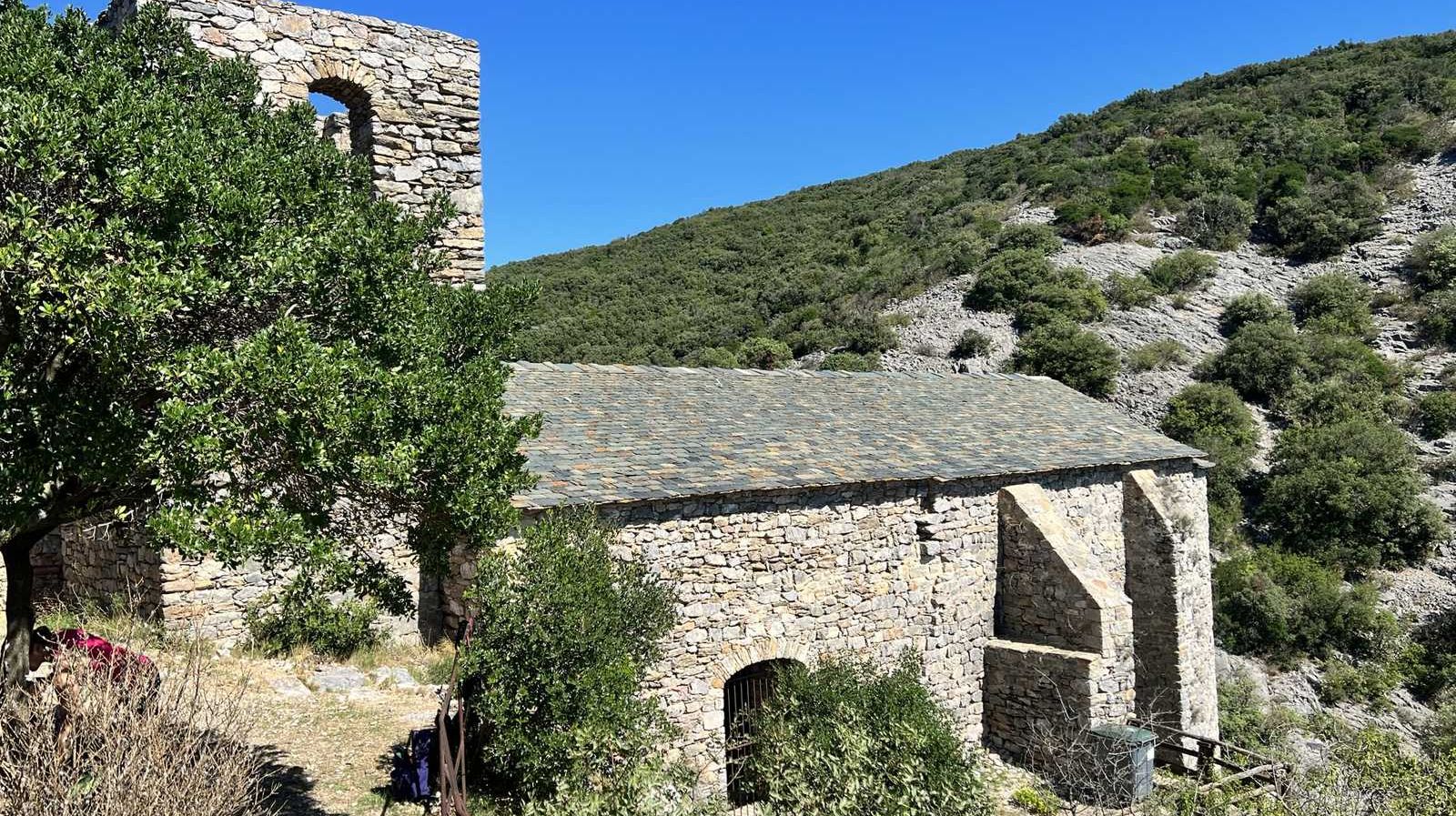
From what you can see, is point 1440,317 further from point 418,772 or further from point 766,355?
point 418,772

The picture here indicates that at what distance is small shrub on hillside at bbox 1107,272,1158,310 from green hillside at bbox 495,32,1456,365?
3872 millimetres

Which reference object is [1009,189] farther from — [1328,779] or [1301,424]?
[1328,779]

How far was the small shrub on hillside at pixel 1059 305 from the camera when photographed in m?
28.7

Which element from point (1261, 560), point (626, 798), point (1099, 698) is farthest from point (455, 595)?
point (1261, 560)

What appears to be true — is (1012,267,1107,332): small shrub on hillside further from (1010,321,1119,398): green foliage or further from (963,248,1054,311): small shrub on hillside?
(1010,321,1119,398): green foliage

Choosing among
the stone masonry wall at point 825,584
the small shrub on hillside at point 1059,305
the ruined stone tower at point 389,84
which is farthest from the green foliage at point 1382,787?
the small shrub on hillside at point 1059,305

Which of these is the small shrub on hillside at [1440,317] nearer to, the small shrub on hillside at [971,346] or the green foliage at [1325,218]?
the green foliage at [1325,218]

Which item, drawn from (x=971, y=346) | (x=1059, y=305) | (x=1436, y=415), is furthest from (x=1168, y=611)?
(x=1059, y=305)

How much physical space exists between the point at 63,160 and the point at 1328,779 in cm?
991

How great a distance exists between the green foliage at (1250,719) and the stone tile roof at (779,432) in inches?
175

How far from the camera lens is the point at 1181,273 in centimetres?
3102

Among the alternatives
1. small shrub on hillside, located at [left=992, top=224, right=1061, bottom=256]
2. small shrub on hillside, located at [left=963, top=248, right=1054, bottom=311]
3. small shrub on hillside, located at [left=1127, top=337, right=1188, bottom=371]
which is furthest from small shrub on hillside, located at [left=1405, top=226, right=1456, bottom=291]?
small shrub on hillside, located at [left=963, top=248, right=1054, bottom=311]

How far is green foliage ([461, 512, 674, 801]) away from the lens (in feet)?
21.2

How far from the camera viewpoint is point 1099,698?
10.0 metres
